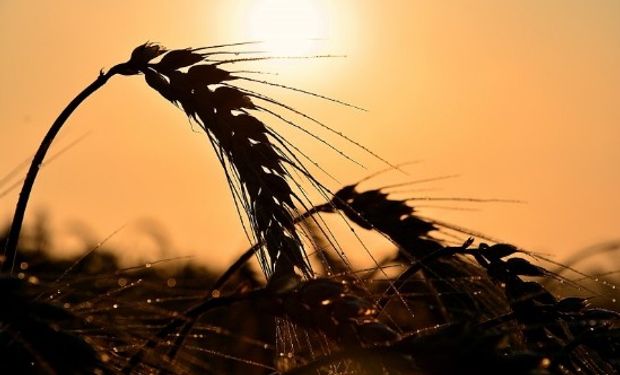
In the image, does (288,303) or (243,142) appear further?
(243,142)

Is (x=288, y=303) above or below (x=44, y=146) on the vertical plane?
below

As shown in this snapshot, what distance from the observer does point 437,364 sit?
1220 mm

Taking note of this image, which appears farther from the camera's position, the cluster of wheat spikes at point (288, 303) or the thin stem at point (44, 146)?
the thin stem at point (44, 146)

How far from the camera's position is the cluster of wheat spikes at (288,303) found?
1230mm

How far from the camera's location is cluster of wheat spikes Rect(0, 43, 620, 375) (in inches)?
48.4

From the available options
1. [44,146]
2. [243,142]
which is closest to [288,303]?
[243,142]

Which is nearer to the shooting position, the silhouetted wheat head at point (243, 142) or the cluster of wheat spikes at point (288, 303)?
the cluster of wheat spikes at point (288, 303)

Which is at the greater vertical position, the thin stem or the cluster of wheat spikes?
the thin stem

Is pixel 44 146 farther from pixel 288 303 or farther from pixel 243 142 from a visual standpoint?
pixel 288 303

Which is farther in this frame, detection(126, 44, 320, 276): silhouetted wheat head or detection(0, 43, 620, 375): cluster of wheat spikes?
detection(126, 44, 320, 276): silhouetted wheat head

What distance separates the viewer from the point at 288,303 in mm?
1290

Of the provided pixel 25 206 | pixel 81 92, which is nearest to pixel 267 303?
pixel 25 206

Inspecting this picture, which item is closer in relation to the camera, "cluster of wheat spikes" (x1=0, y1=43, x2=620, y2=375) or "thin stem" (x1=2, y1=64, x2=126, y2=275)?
"cluster of wheat spikes" (x1=0, y1=43, x2=620, y2=375)

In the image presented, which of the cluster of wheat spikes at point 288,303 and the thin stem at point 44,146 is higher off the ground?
the thin stem at point 44,146
